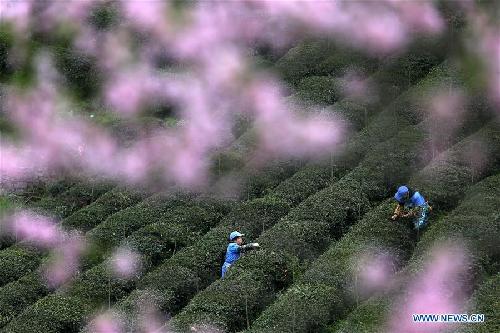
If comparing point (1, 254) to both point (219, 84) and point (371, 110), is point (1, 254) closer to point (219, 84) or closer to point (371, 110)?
point (219, 84)

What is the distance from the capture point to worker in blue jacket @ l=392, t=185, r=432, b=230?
17016 mm

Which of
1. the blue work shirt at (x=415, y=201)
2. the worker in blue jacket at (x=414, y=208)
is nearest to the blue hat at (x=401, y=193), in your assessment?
the worker in blue jacket at (x=414, y=208)

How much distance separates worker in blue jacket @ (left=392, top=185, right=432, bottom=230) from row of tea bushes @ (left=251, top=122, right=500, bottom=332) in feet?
0.80

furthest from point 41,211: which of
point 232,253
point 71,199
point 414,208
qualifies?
point 414,208

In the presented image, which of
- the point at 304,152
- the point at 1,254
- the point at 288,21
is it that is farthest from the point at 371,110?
the point at 1,254

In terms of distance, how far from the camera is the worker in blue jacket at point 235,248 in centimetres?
1706

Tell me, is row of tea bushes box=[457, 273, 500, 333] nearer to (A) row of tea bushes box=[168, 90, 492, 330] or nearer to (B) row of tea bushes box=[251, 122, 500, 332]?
(B) row of tea bushes box=[251, 122, 500, 332]

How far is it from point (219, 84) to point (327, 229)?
835 cm

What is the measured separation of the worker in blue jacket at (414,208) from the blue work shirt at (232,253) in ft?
11.3

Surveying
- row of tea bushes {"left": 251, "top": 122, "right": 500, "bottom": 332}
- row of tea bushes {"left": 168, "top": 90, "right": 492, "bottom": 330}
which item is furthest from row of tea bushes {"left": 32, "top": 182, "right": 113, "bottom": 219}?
row of tea bushes {"left": 251, "top": 122, "right": 500, "bottom": 332}

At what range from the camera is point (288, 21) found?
27.0 meters

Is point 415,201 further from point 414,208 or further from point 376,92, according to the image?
point 376,92

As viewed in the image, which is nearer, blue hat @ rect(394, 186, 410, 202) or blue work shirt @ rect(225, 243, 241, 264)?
blue hat @ rect(394, 186, 410, 202)

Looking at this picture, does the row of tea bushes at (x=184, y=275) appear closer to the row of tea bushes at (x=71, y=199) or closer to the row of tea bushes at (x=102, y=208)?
the row of tea bushes at (x=102, y=208)
